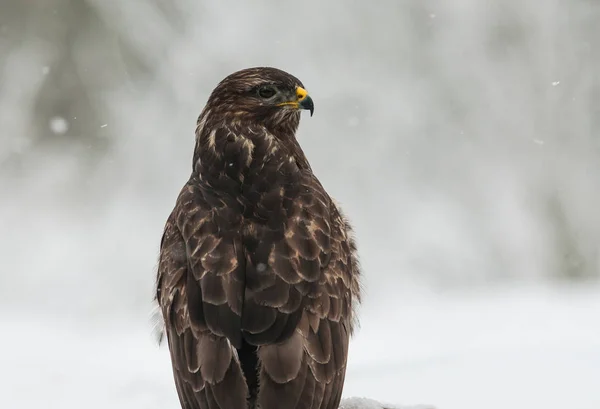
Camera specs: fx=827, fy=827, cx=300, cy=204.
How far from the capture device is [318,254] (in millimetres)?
5102

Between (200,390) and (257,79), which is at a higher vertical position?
(257,79)

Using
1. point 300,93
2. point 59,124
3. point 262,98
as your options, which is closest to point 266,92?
point 262,98

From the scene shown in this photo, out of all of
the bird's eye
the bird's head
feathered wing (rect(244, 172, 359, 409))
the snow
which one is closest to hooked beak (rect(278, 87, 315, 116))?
the bird's head

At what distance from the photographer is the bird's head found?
5.88 m

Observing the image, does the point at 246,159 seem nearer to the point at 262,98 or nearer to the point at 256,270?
the point at 262,98

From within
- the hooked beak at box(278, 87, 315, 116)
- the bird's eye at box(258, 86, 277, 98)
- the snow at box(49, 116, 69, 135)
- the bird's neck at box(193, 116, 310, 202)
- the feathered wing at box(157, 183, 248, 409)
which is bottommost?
the feathered wing at box(157, 183, 248, 409)

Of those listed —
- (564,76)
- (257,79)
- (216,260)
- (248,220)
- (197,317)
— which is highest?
(564,76)

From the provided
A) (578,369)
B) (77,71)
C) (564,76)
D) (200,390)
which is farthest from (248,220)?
(564,76)

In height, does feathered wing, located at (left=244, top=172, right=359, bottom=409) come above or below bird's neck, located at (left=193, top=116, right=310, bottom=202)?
below

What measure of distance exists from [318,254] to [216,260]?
25.0 inches

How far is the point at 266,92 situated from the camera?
5.94 metres

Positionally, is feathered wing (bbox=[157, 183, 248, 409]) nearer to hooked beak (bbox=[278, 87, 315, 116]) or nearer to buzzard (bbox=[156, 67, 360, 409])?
buzzard (bbox=[156, 67, 360, 409])

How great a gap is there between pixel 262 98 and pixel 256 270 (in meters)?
1.59

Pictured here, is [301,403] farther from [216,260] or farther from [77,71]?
[77,71]
